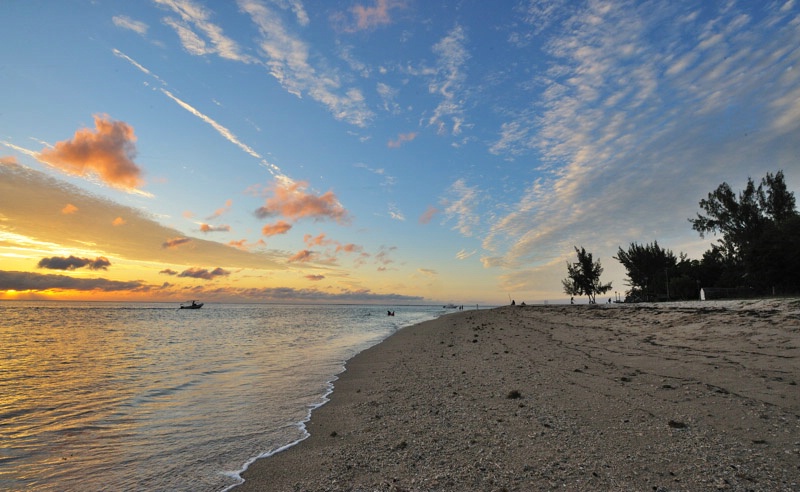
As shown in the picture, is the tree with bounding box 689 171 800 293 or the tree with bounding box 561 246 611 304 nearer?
the tree with bounding box 689 171 800 293

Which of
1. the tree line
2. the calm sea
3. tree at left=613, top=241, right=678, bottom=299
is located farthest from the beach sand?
tree at left=613, top=241, right=678, bottom=299

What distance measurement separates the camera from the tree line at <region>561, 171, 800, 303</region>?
3803 centimetres

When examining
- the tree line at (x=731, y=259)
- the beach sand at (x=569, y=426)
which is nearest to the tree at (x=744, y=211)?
the tree line at (x=731, y=259)

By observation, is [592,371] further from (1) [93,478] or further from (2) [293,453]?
(1) [93,478]

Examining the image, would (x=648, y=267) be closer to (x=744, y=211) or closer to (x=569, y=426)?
(x=744, y=211)

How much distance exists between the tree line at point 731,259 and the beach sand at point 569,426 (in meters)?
33.6

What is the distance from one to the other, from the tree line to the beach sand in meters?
33.6

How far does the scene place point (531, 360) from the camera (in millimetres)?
15133

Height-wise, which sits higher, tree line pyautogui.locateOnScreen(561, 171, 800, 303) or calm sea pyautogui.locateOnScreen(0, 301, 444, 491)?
tree line pyautogui.locateOnScreen(561, 171, 800, 303)

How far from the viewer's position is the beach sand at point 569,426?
16.4ft

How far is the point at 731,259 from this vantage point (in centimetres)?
5600

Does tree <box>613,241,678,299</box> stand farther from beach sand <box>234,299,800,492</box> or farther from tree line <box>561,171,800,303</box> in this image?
beach sand <box>234,299,800,492</box>

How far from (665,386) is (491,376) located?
188 inches

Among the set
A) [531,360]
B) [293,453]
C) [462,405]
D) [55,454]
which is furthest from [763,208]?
[55,454]
